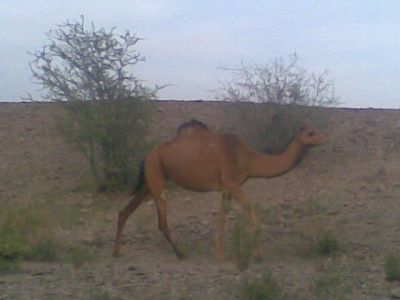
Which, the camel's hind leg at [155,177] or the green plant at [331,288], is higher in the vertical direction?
the camel's hind leg at [155,177]

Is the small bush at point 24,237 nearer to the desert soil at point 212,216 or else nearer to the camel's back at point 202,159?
the desert soil at point 212,216

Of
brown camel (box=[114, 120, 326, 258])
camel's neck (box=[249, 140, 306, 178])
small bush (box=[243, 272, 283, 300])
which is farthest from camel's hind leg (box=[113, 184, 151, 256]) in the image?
small bush (box=[243, 272, 283, 300])

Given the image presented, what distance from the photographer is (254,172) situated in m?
16.5

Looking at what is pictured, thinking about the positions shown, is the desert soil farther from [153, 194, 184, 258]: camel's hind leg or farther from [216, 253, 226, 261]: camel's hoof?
[153, 194, 184, 258]: camel's hind leg

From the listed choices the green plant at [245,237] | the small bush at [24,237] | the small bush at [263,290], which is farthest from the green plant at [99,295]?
the small bush at [24,237]

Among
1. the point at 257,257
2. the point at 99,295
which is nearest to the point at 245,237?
the point at 99,295

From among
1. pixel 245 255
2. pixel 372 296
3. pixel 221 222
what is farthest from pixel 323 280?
pixel 221 222

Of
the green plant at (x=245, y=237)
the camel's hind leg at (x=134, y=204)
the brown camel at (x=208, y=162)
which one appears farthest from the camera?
the camel's hind leg at (x=134, y=204)

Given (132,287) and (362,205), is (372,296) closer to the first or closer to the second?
(132,287)

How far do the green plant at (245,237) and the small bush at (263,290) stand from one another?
151 cm

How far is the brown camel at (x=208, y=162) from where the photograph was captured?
53.4 ft

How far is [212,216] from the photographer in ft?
64.0

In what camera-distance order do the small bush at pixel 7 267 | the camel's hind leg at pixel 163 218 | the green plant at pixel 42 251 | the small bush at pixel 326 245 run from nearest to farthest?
1. the small bush at pixel 7 267
2. the green plant at pixel 42 251
3. the small bush at pixel 326 245
4. the camel's hind leg at pixel 163 218

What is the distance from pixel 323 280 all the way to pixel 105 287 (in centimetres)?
285
